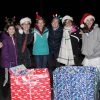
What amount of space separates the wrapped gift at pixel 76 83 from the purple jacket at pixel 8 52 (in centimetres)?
168

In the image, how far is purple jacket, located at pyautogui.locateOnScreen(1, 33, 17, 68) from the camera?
6.41m

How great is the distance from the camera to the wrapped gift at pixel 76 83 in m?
4.89

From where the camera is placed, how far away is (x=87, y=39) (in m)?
5.83

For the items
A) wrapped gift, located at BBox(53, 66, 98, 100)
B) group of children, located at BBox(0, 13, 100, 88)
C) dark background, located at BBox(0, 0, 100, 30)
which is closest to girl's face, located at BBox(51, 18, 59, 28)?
group of children, located at BBox(0, 13, 100, 88)

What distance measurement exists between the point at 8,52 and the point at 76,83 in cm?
204

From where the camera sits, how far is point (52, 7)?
19.4 m

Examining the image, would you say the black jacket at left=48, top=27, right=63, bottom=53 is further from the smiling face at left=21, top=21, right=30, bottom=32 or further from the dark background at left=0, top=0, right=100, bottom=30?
the dark background at left=0, top=0, right=100, bottom=30

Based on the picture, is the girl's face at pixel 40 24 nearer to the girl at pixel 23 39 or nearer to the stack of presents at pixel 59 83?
the girl at pixel 23 39

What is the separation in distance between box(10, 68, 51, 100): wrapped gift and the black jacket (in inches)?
58.0

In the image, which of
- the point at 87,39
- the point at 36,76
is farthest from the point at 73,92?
the point at 87,39

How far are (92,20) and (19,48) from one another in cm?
162

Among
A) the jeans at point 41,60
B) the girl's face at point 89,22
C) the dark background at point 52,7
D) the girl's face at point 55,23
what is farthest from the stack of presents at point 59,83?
the dark background at point 52,7

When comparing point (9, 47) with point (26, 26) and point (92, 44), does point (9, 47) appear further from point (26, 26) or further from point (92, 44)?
point (92, 44)

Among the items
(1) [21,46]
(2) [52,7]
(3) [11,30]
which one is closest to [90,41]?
(1) [21,46]
